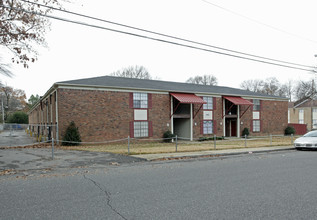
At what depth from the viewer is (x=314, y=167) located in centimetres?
965

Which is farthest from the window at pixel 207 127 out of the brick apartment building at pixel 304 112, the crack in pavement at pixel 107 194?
the brick apartment building at pixel 304 112

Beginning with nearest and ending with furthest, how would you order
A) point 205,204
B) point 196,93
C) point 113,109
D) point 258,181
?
point 205,204 → point 258,181 → point 113,109 → point 196,93

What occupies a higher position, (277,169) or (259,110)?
(259,110)

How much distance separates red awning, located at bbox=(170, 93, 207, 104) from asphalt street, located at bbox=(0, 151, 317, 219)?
52.4 ft

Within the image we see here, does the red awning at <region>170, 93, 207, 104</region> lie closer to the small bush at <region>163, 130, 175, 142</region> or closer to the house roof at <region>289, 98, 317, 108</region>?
the small bush at <region>163, 130, 175, 142</region>

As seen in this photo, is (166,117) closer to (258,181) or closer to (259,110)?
(259,110)

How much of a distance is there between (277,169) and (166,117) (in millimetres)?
16105

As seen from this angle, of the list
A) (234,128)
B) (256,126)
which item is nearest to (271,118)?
(256,126)

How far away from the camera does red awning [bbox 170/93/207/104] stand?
24.4 meters

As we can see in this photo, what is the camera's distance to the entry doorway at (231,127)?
103 feet

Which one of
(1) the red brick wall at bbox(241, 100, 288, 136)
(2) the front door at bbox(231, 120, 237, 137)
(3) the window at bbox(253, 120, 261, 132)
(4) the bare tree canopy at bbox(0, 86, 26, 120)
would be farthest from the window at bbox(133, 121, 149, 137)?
(4) the bare tree canopy at bbox(0, 86, 26, 120)

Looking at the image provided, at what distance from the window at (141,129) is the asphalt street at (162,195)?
1425 cm

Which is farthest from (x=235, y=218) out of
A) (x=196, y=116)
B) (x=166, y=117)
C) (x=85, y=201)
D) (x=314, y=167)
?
(x=196, y=116)

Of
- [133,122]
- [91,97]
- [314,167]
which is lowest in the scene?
[314,167]
